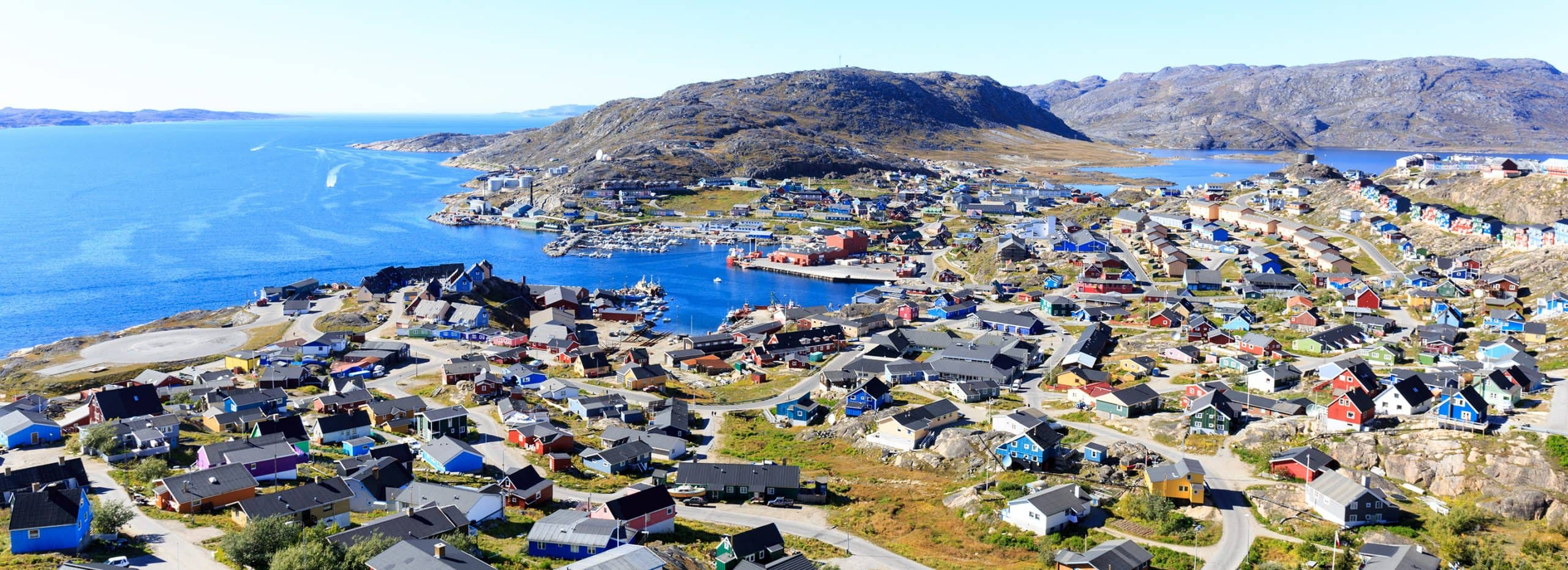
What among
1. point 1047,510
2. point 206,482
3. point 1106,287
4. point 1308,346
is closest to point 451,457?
point 206,482

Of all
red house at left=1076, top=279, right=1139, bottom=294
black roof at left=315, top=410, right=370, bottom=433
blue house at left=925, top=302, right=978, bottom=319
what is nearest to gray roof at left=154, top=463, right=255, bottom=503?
black roof at left=315, top=410, right=370, bottom=433

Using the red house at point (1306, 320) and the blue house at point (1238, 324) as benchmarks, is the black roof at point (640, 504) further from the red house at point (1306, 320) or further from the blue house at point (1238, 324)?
the red house at point (1306, 320)

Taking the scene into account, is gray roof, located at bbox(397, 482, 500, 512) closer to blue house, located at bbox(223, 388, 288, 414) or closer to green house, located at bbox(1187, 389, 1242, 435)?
blue house, located at bbox(223, 388, 288, 414)

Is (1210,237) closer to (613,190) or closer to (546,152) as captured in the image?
(613,190)

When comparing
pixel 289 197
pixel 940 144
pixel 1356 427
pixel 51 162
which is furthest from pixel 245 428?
pixel 51 162

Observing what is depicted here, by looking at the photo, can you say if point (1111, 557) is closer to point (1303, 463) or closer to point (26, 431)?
point (1303, 463)
